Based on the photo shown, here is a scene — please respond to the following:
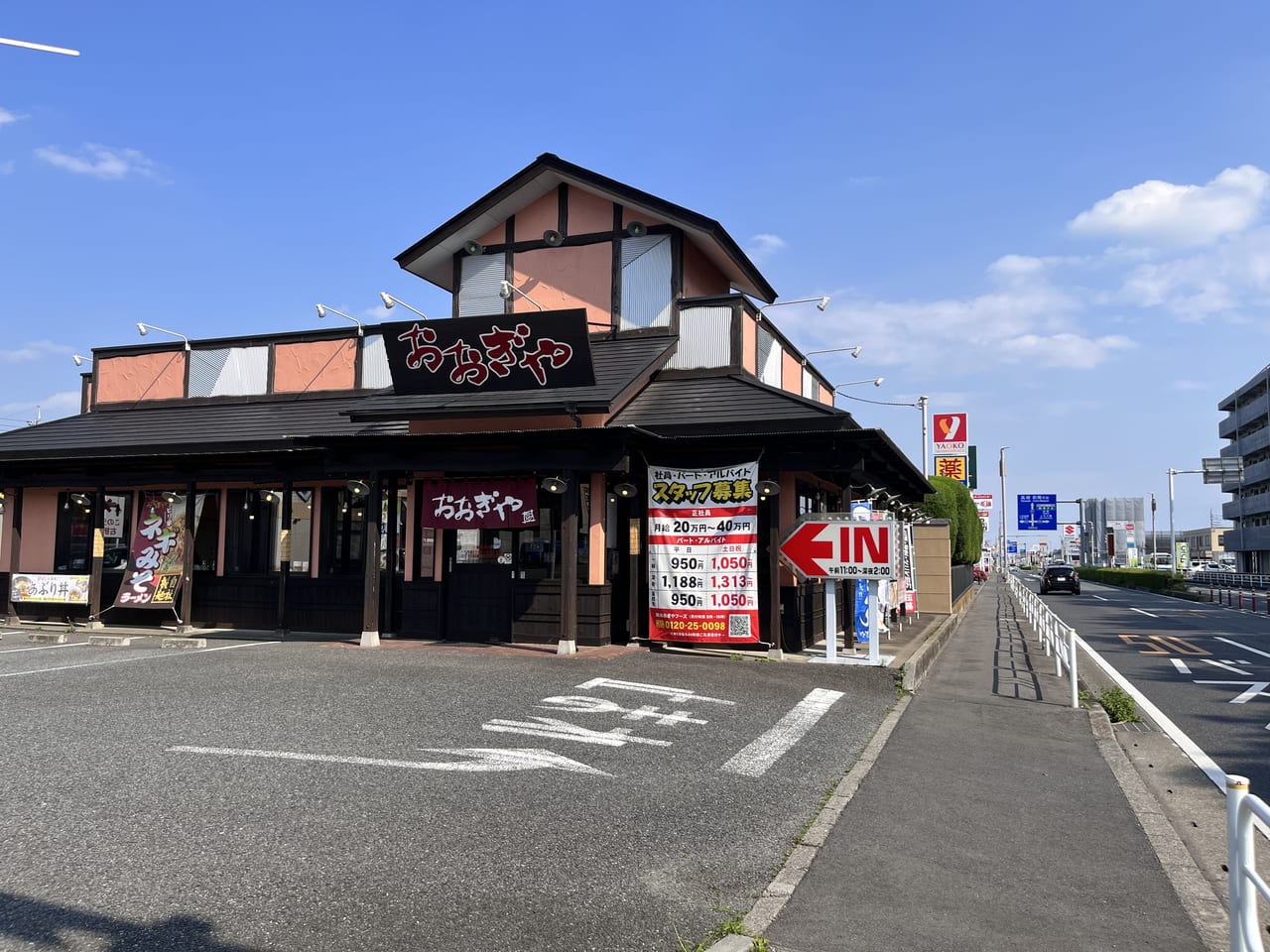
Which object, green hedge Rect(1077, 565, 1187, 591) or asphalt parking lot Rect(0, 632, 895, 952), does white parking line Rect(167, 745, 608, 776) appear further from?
green hedge Rect(1077, 565, 1187, 591)

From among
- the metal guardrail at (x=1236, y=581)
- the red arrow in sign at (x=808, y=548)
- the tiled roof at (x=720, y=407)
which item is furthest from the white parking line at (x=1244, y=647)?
the metal guardrail at (x=1236, y=581)

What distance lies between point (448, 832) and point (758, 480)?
27.0ft

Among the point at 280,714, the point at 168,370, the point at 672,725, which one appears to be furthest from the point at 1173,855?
the point at 168,370

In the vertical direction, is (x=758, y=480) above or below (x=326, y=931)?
above

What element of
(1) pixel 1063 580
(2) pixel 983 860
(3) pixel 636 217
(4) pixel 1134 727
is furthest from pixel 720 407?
(1) pixel 1063 580

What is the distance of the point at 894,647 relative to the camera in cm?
1427

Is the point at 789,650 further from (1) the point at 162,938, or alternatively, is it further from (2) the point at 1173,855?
(1) the point at 162,938

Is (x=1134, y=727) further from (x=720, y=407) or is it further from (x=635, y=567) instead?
(x=635, y=567)

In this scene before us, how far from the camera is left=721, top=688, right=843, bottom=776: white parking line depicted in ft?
22.9

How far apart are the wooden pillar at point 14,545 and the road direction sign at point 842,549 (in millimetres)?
15693

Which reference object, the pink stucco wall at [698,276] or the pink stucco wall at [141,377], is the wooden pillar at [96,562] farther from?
the pink stucco wall at [698,276]

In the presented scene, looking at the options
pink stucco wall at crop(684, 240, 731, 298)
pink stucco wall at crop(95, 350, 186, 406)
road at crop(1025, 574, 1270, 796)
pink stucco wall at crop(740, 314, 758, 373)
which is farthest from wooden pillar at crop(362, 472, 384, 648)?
road at crop(1025, 574, 1270, 796)

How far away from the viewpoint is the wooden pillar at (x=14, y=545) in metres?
17.4

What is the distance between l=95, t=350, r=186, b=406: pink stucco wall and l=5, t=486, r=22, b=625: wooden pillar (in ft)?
9.21
